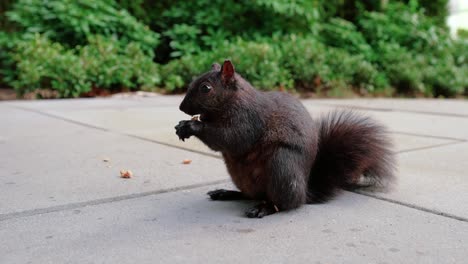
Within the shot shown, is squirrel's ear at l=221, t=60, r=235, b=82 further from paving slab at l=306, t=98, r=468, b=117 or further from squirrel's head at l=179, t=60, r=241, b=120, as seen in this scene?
paving slab at l=306, t=98, r=468, b=117

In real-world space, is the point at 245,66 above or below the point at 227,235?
above

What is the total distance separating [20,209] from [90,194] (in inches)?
14.8

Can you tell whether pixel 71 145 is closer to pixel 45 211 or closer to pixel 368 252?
pixel 45 211

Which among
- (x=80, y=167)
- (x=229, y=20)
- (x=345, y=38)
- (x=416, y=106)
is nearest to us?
(x=80, y=167)

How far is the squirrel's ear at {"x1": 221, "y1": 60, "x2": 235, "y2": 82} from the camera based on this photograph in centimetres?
236

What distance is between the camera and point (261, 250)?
1.90 m

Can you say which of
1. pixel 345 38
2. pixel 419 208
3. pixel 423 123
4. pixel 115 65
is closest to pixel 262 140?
pixel 419 208

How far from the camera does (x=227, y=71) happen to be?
237cm

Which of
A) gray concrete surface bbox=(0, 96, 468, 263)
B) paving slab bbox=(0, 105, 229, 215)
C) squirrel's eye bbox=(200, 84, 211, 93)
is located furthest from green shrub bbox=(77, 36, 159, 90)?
squirrel's eye bbox=(200, 84, 211, 93)

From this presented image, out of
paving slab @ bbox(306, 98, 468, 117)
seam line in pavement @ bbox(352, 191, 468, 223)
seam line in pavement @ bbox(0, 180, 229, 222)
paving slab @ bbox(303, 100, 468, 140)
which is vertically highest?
paving slab @ bbox(306, 98, 468, 117)

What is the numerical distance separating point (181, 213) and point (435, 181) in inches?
62.5

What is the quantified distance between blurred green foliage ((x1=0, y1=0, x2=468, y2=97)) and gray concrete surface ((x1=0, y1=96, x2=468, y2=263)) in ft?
11.5

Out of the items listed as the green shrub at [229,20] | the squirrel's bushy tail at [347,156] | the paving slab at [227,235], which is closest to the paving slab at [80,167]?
the paving slab at [227,235]

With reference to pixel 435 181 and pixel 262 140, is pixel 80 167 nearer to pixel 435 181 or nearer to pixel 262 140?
pixel 262 140
